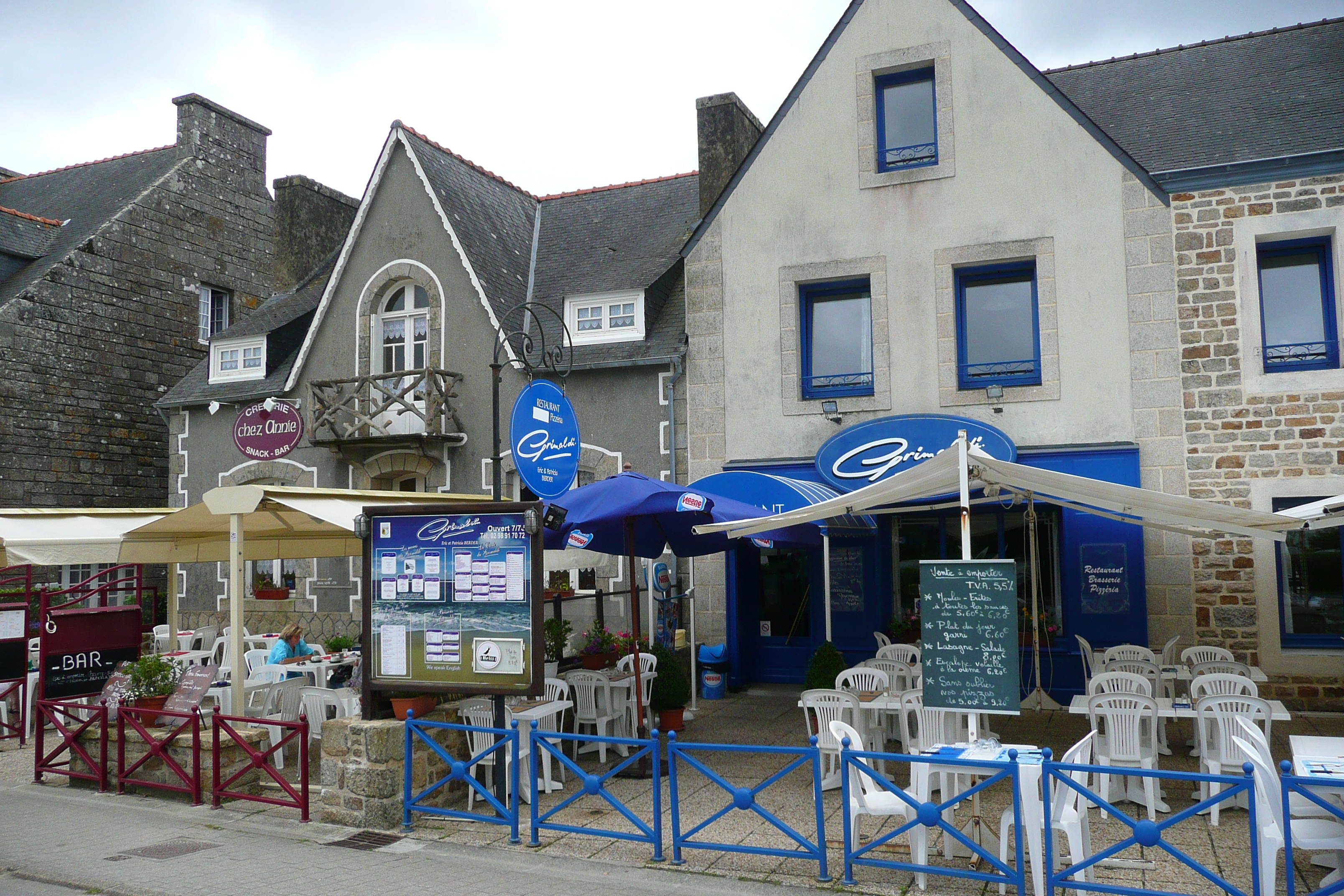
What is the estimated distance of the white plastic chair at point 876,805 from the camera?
590 centimetres

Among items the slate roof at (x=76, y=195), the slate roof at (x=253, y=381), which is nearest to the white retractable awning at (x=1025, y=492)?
the slate roof at (x=253, y=381)

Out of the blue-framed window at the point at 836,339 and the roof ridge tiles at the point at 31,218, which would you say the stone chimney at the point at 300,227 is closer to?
the roof ridge tiles at the point at 31,218

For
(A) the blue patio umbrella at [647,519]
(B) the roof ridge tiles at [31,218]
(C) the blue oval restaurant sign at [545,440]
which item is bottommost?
(A) the blue patio umbrella at [647,519]

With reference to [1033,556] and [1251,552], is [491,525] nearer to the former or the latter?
[1033,556]

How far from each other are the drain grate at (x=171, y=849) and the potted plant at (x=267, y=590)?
9.38 m

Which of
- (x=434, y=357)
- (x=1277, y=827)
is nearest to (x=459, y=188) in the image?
(x=434, y=357)

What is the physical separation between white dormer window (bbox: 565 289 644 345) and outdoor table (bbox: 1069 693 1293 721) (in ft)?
26.7

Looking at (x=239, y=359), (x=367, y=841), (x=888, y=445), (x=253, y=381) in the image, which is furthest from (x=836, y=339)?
(x=239, y=359)

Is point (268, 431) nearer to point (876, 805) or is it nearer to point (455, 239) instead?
point (455, 239)

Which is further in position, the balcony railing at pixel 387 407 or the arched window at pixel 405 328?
the arched window at pixel 405 328

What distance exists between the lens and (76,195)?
20297mm

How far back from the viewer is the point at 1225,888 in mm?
4984

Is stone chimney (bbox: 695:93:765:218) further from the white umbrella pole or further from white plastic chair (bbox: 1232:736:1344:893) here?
white plastic chair (bbox: 1232:736:1344:893)

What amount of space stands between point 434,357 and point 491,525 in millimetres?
8429
